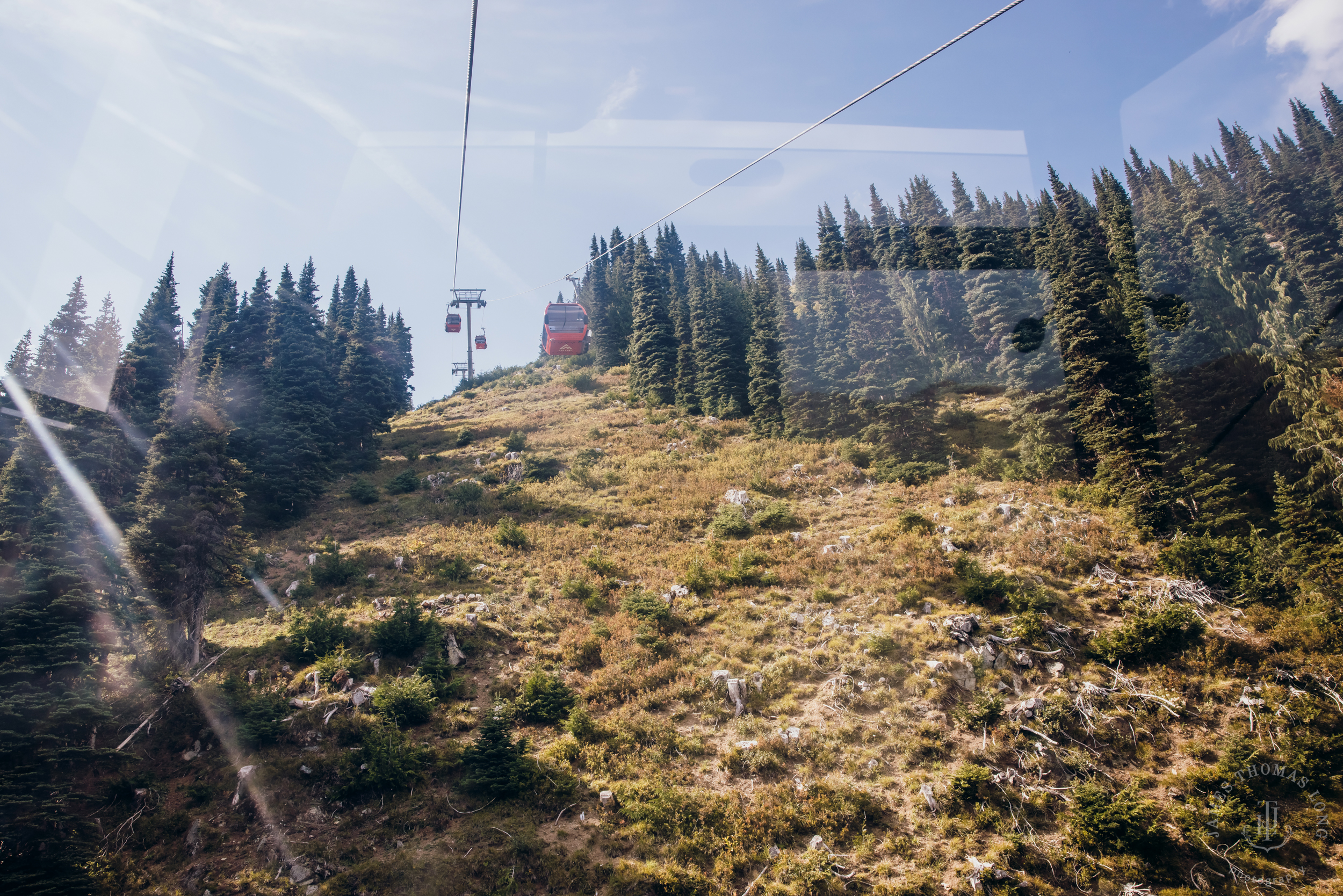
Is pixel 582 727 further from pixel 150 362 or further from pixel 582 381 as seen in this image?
pixel 582 381

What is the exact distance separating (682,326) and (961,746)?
47.1 m

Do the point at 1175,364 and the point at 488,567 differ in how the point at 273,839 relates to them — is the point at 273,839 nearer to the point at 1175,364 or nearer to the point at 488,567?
the point at 488,567

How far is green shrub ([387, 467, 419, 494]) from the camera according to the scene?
33.9 metres

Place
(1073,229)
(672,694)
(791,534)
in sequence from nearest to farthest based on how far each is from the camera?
(672,694), (791,534), (1073,229)

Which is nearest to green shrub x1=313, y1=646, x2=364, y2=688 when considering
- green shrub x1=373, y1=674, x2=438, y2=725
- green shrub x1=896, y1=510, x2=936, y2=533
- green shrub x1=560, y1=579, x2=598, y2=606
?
green shrub x1=373, y1=674, x2=438, y2=725

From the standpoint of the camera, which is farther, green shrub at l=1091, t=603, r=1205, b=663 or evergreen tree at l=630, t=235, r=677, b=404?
evergreen tree at l=630, t=235, r=677, b=404

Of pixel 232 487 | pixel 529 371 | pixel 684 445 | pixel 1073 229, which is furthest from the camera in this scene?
pixel 529 371

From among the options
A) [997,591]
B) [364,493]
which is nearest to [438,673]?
[997,591]

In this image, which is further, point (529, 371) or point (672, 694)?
point (529, 371)

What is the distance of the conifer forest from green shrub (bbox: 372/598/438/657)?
13 cm

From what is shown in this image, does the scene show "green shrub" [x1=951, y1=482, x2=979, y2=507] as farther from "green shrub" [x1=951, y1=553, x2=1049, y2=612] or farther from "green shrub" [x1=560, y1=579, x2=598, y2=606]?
"green shrub" [x1=560, y1=579, x2=598, y2=606]

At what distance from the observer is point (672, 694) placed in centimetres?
1491

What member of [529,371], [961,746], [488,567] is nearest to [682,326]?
[529,371]

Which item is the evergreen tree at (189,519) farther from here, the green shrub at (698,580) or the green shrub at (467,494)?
the green shrub at (698,580)
